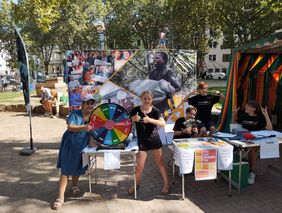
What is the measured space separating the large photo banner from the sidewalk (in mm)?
1511

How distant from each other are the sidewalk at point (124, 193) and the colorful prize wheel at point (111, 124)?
969 millimetres

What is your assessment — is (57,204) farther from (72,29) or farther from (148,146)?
(72,29)

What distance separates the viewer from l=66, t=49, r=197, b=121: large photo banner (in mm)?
6820

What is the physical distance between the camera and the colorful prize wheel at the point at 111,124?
14.6ft

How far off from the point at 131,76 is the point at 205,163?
11.5 ft

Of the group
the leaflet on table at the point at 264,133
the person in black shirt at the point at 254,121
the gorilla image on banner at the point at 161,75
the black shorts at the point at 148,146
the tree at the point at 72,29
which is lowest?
the black shorts at the point at 148,146

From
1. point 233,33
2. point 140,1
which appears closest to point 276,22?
point 233,33

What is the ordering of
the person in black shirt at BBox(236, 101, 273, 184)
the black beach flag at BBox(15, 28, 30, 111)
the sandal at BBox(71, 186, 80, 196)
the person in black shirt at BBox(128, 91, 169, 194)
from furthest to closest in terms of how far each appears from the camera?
1. the black beach flag at BBox(15, 28, 30, 111)
2. the person in black shirt at BBox(236, 101, 273, 184)
3. the sandal at BBox(71, 186, 80, 196)
4. the person in black shirt at BBox(128, 91, 169, 194)

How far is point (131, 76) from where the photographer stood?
732 cm

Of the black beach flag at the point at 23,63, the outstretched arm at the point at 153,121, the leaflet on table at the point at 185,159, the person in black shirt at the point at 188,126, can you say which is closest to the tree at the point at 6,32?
the black beach flag at the point at 23,63

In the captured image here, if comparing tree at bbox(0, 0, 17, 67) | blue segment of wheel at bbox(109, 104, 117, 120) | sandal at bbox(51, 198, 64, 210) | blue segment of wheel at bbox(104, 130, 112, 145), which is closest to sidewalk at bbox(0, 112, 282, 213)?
sandal at bbox(51, 198, 64, 210)

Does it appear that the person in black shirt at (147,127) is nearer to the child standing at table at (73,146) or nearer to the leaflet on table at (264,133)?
the child standing at table at (73,146)

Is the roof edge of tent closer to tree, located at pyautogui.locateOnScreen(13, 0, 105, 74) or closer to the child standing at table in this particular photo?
the child standing at table

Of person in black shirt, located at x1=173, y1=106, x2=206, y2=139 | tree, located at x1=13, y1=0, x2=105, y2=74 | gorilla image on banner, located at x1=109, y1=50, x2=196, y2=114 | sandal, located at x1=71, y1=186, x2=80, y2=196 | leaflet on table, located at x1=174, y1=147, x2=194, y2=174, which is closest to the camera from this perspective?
leaflet on table, located at x1=174, y1=147, x2=194, y2=174
